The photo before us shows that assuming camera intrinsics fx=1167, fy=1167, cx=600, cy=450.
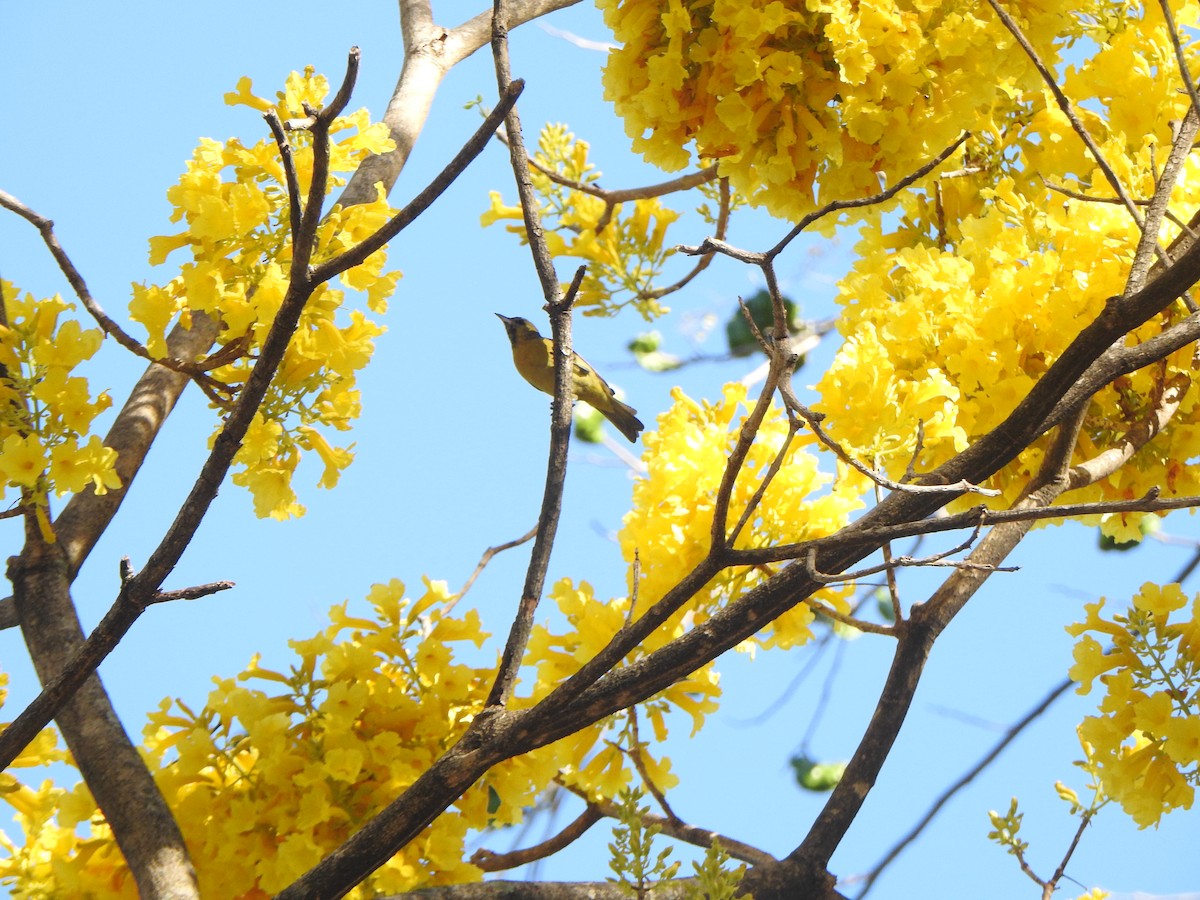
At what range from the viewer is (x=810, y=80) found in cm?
220

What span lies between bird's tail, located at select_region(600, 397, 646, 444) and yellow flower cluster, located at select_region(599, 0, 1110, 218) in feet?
13.9

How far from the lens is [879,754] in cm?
288

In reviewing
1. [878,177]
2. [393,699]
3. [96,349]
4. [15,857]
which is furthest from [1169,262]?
[15,857]

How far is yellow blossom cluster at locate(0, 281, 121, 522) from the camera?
211 cm

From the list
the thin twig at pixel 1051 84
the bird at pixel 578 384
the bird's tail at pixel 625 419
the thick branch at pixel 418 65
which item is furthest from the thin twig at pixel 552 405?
the bird's tail at pixel 625 419

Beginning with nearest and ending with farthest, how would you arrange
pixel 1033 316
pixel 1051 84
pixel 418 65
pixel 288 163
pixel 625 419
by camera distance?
pixel 288 163
pixel 1051 84
pixel 1033 316
pixel 418 65
pixel 625 419

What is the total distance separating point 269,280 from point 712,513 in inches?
51.3

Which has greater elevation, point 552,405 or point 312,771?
point 552,405

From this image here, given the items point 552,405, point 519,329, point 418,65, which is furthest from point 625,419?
point 552,405

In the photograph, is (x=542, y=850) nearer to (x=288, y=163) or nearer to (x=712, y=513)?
(x=712, y=513)

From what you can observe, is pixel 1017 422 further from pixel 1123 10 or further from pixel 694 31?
pixel 1123 10

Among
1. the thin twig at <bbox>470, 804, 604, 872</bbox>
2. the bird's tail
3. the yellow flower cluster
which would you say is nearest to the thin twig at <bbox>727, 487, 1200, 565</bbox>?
the yellow flower cluster

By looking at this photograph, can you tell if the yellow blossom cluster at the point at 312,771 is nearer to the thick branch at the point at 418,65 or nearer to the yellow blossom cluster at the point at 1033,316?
the yellow blossom cluster at the point at 1033,316

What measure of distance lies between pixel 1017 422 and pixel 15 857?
7.79ft
